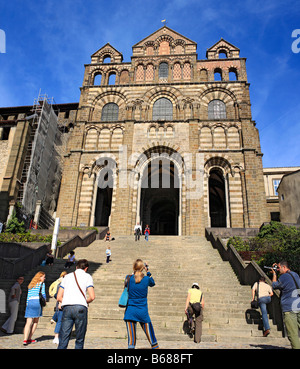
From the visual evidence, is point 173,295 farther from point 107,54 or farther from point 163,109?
point 107,54

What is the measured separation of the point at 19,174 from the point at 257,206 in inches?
801

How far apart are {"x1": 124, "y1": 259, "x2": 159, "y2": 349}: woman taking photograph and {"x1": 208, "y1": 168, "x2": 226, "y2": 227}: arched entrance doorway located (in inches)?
945

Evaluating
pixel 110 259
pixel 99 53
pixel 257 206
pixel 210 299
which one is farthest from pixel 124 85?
pixel 210 299

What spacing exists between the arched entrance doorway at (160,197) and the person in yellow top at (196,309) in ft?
62.2

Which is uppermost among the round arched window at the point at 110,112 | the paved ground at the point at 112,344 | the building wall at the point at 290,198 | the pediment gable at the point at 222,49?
the pediment gable at the point at 222,49

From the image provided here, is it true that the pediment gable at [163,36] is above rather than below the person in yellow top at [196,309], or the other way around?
above

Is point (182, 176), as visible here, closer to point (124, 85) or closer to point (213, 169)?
point (213, 169)

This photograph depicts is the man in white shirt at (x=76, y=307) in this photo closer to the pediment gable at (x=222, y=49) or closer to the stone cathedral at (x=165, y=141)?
the stone cathedral at (x=165, y=141)

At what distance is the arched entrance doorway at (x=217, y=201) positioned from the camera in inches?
1164

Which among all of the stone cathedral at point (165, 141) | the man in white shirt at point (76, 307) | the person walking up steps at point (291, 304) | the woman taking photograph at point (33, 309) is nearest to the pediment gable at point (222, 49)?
the stone cathedral at point (165, 141)

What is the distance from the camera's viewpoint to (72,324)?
4359 millimetres

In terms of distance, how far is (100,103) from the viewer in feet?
95.1

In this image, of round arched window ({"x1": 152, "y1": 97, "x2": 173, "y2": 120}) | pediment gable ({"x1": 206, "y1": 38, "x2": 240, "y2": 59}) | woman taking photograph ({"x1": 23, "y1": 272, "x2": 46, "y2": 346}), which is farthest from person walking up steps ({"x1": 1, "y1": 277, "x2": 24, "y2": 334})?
pediment gable ({"x1": 206, "y1": 38, "x2": 240, "y2": 59})

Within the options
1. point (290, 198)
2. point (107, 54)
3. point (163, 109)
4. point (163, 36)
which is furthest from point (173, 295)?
point (163, 36)
